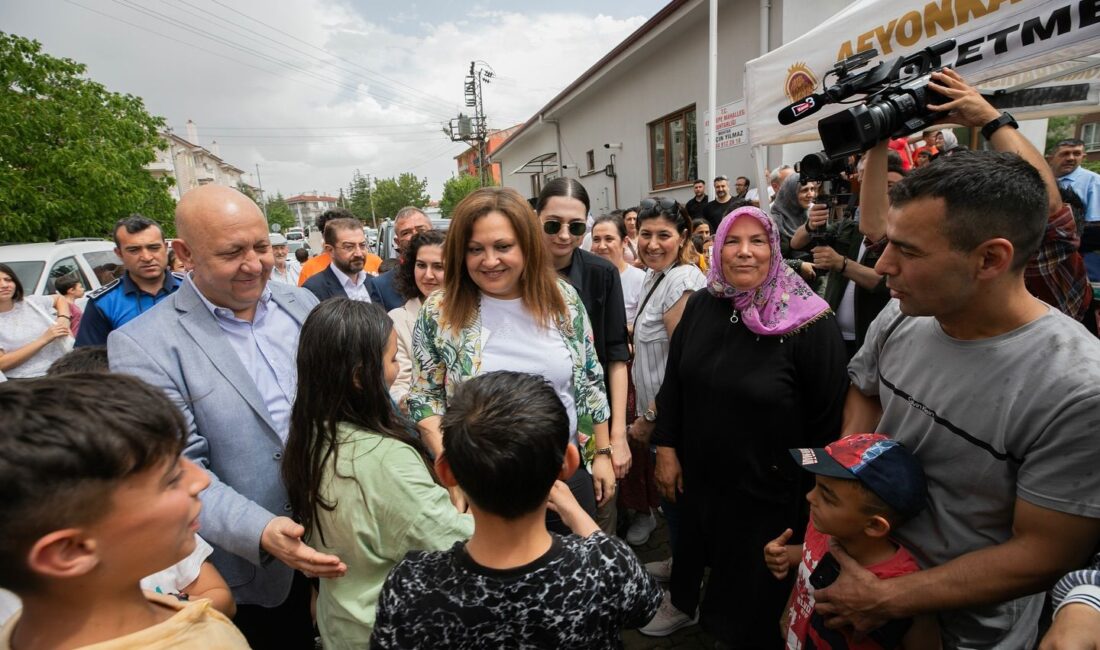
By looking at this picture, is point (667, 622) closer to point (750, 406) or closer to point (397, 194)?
point (750, 406)

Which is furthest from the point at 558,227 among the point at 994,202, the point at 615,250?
the point at 994,202

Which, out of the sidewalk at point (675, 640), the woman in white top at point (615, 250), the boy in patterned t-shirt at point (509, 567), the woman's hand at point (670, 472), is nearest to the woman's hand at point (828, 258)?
the woman in white top at point (615, 250)

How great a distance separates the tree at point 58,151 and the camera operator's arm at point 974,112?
14.5 m

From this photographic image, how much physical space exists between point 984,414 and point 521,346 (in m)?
1.40

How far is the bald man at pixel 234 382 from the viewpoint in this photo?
1550 millimetres

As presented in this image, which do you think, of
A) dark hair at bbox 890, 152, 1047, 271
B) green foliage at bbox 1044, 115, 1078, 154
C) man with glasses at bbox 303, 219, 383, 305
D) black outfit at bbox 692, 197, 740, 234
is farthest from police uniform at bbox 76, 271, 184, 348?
green foliage at bbox 1044, 115, 1078, 154

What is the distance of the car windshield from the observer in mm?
6084

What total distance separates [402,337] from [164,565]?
2.22m

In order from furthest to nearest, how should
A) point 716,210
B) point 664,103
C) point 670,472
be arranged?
point 664,103 → point 716,210 → point 670,472

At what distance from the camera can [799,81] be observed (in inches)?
154

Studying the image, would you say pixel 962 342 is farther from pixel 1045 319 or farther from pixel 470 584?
pixel 470 584

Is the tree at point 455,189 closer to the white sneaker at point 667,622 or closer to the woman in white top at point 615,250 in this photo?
the woman in white top at point 615,250

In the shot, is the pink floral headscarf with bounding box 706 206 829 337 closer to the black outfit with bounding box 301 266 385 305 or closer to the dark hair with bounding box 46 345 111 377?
the dark hair with bounding box 46 345 111 377

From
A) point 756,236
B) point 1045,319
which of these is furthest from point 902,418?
point 756,236
